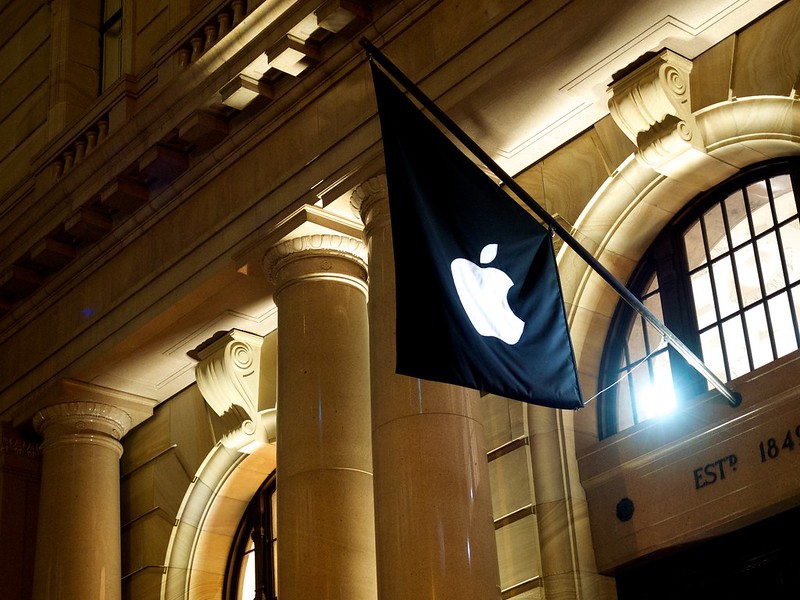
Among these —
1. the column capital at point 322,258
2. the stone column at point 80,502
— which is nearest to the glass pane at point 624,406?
the column capital at point 322,258

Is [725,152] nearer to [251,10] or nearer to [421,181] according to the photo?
[421,181]

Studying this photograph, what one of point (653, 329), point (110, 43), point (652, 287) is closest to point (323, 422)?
point (653, 329)

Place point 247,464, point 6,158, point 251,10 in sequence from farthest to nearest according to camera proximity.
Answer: point 6,158
point 247,464
point 251,10

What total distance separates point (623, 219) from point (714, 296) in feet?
4.20

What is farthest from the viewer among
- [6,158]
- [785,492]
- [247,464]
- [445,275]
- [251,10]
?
[6,158]

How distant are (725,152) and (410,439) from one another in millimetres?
4012

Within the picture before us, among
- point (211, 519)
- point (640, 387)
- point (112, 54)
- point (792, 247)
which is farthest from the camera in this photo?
point (112, 54)

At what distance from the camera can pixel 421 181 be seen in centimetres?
1082

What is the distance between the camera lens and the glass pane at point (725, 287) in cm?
1326

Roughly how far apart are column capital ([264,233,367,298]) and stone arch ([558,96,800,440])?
217 cm

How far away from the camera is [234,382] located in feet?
57.3

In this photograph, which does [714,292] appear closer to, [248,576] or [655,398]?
[655,398]

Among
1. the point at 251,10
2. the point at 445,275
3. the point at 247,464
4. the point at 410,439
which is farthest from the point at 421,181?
the point at 247,464

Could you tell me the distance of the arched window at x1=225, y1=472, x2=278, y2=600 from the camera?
57.9 ft
